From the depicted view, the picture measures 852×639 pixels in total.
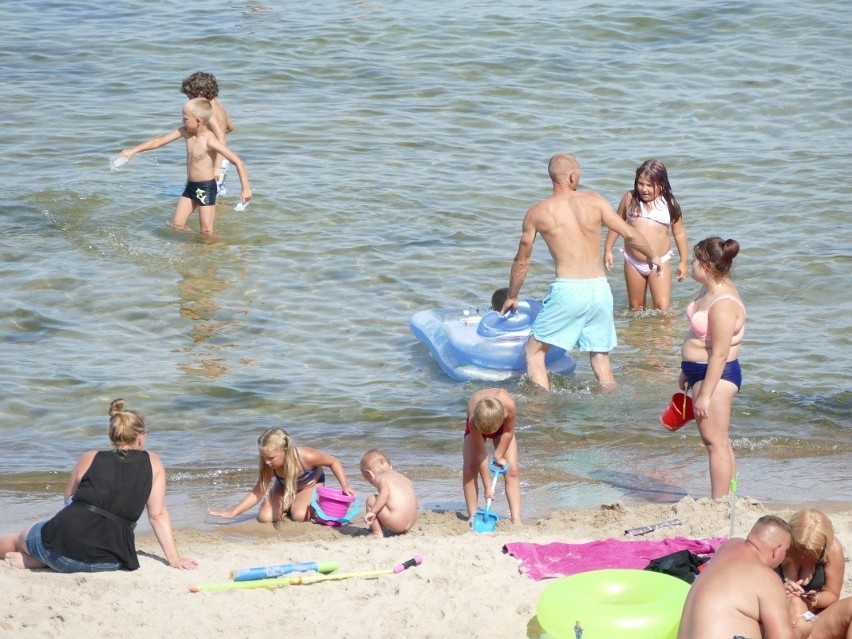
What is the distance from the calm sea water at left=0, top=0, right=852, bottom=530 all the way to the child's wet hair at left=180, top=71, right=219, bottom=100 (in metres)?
1.42

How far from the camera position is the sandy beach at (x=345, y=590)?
4.72 meters

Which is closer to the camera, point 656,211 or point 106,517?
point 106,517

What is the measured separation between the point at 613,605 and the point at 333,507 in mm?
2126

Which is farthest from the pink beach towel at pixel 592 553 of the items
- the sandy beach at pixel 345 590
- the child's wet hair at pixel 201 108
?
the child's wet hair at pixel 201 108

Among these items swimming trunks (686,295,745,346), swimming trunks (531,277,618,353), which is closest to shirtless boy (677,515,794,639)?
swimming trunks (686,295,745,346)

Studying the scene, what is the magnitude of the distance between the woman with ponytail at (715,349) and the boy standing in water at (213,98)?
5773 millimetres

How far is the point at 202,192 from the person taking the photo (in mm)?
10781

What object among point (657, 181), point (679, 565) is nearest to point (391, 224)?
point (657, 181)

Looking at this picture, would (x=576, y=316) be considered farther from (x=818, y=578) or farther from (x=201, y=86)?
(x=201, y=86)

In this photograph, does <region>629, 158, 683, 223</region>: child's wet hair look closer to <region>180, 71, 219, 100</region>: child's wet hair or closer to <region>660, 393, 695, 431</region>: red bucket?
<region>660, 393, 695, 431</region>: red bucket

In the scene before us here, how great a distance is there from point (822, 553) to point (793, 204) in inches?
321

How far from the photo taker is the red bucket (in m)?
6.15

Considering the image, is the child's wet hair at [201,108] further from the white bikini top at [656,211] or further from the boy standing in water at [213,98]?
the white bikini top at [656,211]

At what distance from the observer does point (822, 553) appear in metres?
4.62
